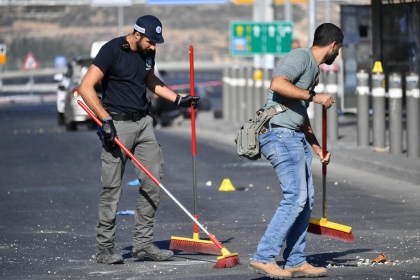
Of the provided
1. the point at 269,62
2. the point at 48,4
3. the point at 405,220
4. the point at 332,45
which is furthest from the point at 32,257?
the point at 48,4

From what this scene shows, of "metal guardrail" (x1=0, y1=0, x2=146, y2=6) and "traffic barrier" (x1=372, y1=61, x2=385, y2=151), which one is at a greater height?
"metal guardrail" (x1=0, y1=0, x2=146, y2=6)

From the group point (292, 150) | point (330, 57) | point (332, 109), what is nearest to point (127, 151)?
point (292, 150)

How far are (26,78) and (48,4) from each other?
84.7 feet

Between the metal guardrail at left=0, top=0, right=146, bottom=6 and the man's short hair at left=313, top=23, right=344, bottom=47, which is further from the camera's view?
the metal guardrail at left=0, top=0, right=146, bottom=6

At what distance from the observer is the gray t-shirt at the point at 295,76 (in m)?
7.33

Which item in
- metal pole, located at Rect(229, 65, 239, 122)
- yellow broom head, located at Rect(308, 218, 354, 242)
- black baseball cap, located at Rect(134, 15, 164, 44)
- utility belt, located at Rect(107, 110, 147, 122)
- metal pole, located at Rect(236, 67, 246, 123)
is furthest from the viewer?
metal pole, located at Rect(229, 65, 239, 122)

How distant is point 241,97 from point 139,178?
59.4ft

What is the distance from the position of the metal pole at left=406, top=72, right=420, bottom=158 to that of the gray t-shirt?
26.0 ft

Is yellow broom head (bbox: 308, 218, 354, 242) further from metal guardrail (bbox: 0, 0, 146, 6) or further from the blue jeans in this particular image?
metal guardrail (bbox: 0, 0, 146, 6)

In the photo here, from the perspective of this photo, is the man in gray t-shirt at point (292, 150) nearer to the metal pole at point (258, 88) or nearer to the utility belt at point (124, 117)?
the utility belt at point (124, 117)

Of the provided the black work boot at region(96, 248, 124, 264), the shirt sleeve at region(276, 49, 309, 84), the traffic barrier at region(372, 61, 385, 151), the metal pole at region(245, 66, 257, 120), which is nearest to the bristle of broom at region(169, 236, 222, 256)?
the black work boot at region(96, 248, 124, 264)

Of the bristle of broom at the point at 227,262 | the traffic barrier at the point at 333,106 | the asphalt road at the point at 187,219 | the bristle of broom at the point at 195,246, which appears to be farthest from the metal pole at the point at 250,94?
the bristle of broom at the point at 227,262

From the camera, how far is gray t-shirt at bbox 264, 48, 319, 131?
24.1 feet

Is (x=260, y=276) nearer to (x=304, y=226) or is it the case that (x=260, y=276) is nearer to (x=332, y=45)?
(x=304, y=226)
